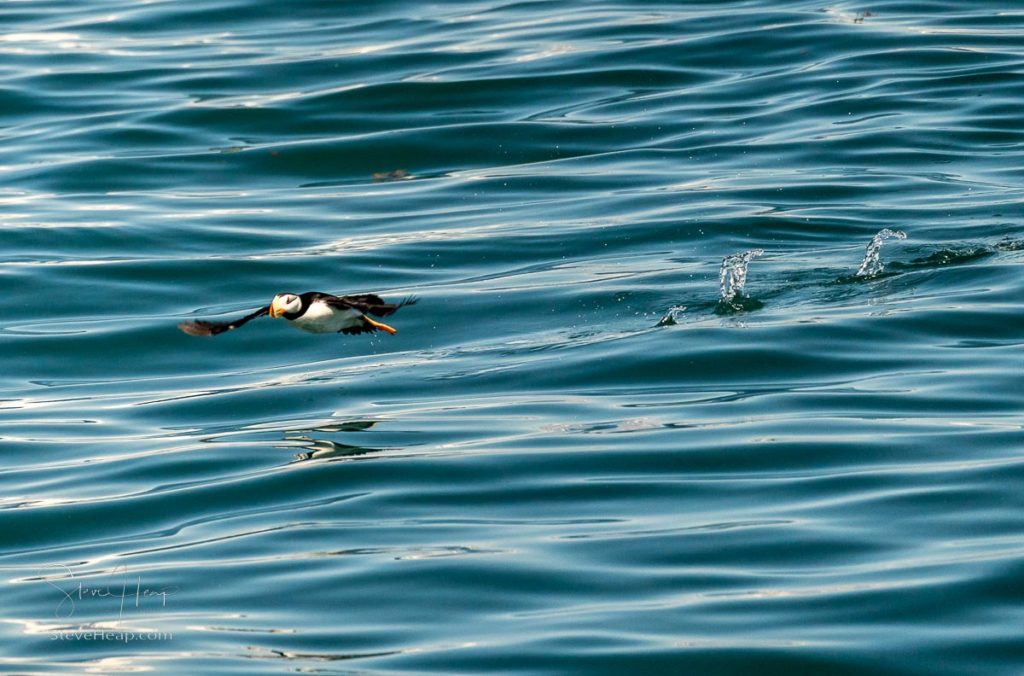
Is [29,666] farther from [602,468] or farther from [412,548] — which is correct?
[602,468]

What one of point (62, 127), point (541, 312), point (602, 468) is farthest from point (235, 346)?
point (62, 127)

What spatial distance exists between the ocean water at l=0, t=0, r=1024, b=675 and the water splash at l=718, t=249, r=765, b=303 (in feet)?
0.14

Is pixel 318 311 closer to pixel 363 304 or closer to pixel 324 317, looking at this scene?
pixel 324 317

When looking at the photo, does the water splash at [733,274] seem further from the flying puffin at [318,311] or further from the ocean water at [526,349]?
the flying puffin at [318,311]

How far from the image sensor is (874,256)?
11.1 m

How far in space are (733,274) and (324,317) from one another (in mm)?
3780

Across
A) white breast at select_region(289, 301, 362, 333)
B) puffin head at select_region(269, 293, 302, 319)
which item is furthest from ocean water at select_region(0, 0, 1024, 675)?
puffin head at select_region(269, 293, 302, 319)

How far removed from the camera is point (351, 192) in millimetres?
14812

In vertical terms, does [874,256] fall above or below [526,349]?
above

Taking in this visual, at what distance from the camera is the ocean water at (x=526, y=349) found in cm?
583
